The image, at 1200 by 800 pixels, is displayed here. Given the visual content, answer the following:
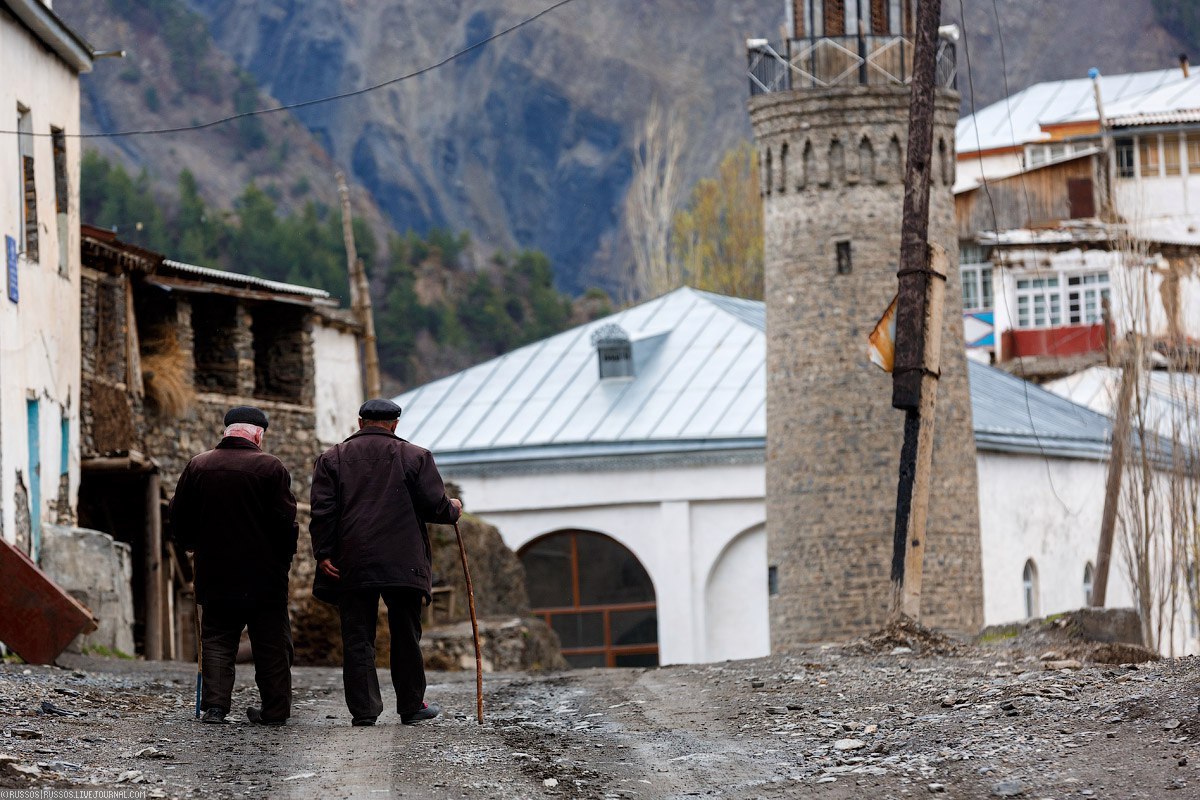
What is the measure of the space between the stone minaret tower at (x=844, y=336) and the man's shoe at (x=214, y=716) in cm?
2152

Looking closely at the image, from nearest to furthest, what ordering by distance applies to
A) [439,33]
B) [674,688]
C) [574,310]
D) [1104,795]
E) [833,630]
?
[1104,795] < [674,688] < [833,630] < [574,310] < [439,33]

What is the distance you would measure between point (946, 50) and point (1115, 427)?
674cm

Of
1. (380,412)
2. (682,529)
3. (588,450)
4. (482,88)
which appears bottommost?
(682,529)

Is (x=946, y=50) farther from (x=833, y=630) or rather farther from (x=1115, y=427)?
(x=833, y=630)

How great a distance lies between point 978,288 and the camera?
63188 mm

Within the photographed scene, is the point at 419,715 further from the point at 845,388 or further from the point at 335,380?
the point at 335,380

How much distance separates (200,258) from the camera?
75.9 m

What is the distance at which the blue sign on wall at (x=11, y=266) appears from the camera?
20.5 m

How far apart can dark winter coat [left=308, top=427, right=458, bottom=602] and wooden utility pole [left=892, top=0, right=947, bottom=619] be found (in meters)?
8.39

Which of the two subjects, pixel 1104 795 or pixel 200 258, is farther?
pixel 200 258

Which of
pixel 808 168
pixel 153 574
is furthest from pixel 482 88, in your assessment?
pixel 153 574

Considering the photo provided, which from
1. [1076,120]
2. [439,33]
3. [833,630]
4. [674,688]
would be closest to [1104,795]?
[674,688]

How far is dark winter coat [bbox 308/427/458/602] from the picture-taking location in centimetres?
1130

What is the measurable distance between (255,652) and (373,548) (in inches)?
35.6
